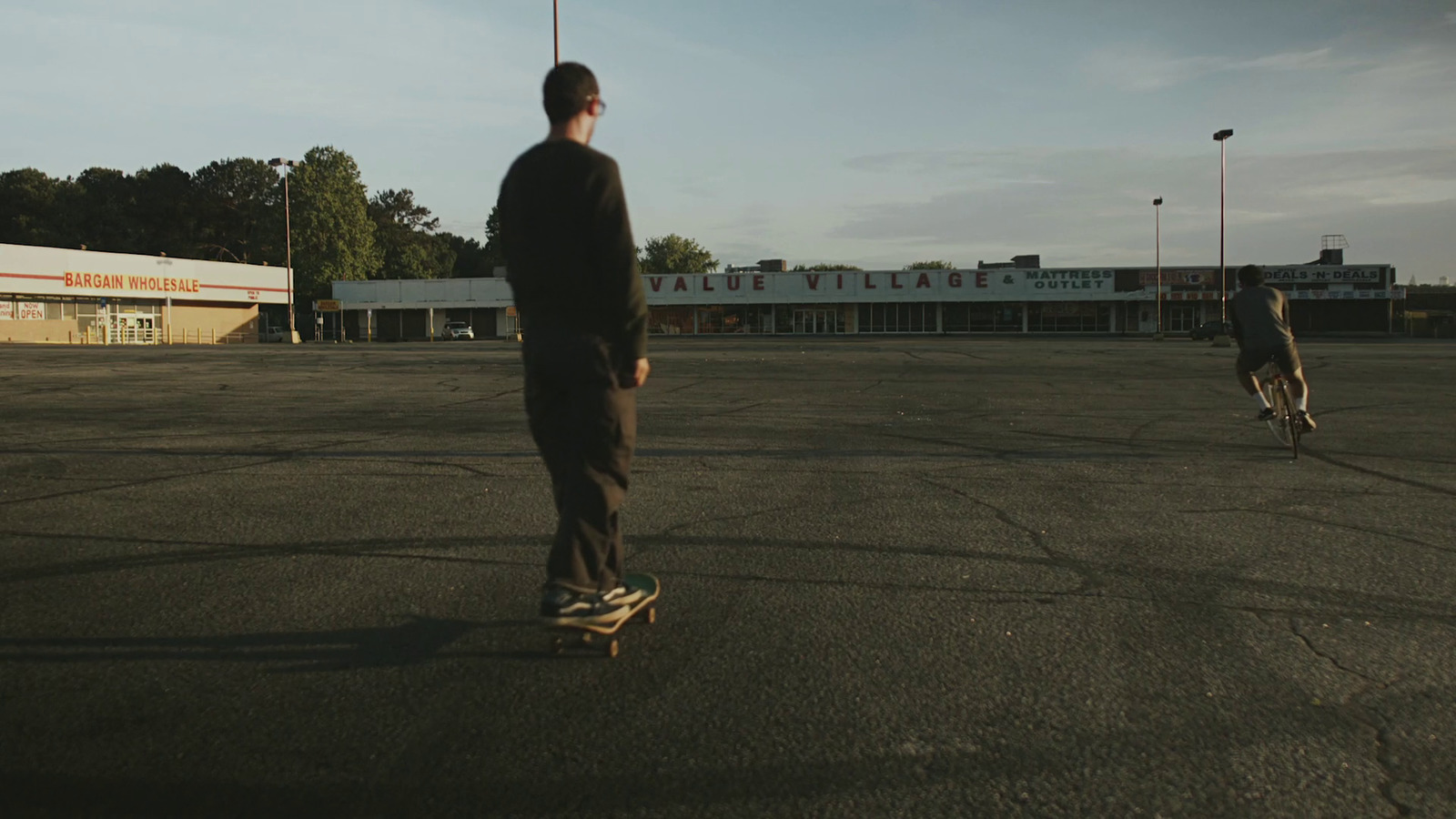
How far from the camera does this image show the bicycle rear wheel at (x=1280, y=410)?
9.26 metres

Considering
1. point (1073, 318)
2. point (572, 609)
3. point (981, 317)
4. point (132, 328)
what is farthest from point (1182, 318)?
point (572, 609)

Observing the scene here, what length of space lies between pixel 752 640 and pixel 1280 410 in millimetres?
7881

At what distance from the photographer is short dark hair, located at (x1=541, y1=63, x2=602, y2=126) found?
358 cm

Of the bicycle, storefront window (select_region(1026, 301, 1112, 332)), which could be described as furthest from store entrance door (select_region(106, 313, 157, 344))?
the bicycle

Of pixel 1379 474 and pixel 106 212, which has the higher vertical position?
pixel 106 212

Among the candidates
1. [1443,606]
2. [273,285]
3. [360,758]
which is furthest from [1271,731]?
[273,285]

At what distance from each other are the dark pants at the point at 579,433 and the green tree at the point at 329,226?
8660 cm

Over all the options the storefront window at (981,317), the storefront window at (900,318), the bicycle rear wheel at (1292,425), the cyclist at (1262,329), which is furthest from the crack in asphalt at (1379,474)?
the storefront window at (981,317)

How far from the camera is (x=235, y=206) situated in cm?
10781

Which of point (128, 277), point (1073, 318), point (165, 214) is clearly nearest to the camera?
point (128, 277)

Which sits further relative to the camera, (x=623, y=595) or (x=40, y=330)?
(x=40, y=330)

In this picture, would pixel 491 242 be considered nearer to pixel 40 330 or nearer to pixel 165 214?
pixel 165 214

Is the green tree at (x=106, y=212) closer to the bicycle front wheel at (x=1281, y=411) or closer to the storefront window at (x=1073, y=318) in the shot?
the storefront window at (x=1073, y=318)

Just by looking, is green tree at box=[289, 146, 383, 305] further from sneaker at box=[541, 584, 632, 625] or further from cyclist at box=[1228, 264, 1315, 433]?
sneaker at box=[541, 584, 632, 625]
